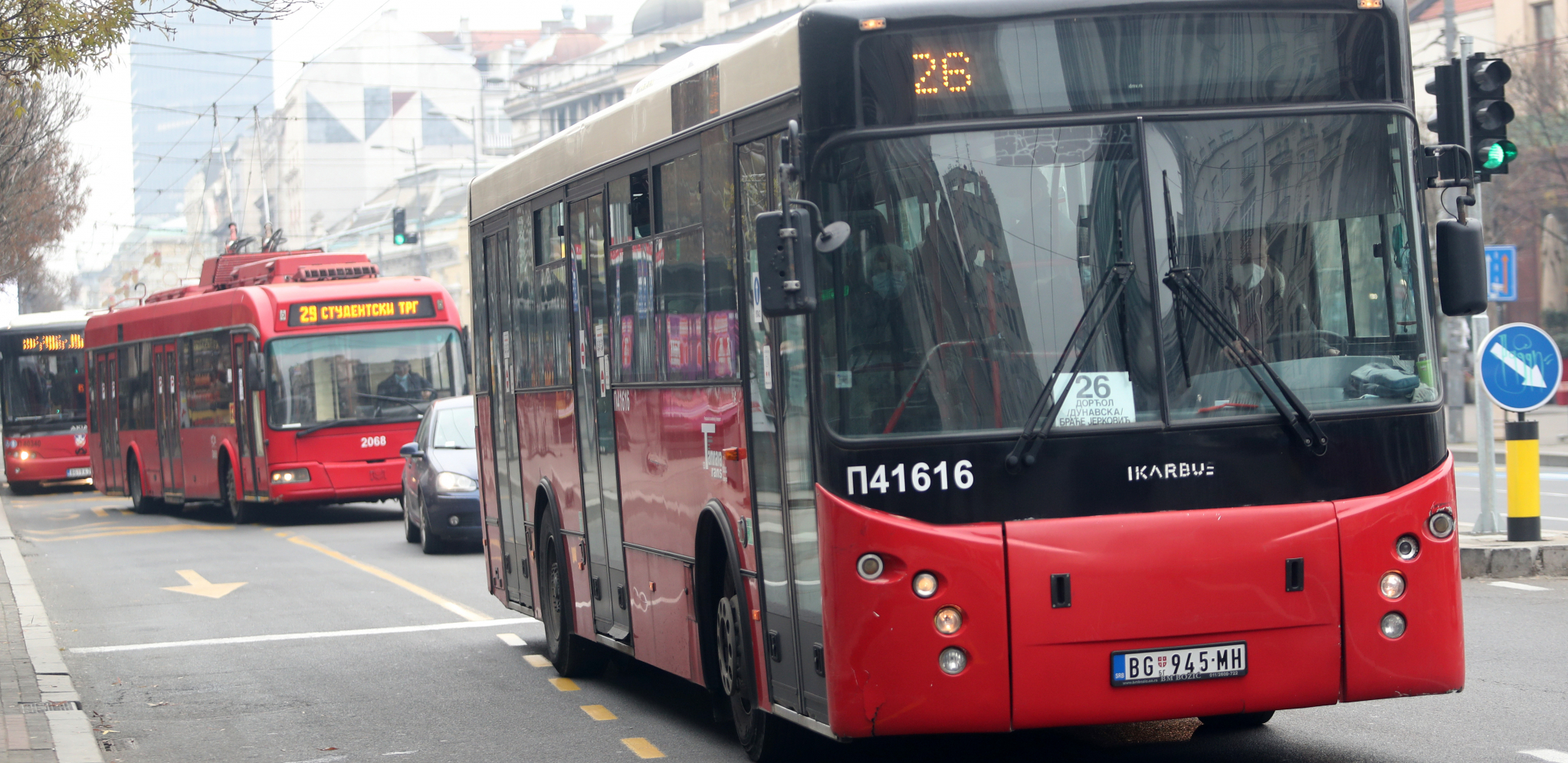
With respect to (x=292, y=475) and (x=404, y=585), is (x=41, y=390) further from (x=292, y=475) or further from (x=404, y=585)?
(x=404, y=585)

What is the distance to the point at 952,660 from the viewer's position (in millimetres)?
6605

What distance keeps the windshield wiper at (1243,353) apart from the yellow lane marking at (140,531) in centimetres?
2097

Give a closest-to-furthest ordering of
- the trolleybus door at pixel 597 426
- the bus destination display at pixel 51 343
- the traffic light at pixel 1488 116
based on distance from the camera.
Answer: the trolleybus door at pixel 597 426
the traffic light at pixel 1488 116
the bus destination display at pixel 51 343

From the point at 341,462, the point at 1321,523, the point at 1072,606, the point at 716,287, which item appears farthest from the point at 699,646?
the point at 341,462

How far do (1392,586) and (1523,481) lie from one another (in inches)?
308

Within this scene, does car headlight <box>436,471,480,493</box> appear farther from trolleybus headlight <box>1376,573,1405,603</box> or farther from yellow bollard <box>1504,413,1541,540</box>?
trolleybus headlight <box>1376,573,1405,603</box>

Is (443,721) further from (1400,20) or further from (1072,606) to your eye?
(1400,20)

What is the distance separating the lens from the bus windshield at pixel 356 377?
24.8 m

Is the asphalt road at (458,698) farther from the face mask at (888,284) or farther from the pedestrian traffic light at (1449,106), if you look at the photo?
the pedestrian traffic light at (1449,106)

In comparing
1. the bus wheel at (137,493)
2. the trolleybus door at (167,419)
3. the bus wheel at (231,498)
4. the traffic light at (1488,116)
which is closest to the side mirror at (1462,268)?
the traffic light at (1488,116)

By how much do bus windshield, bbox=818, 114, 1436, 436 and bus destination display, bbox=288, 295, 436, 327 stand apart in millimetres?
18880

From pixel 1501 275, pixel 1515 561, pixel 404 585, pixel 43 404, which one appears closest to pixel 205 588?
pixel 404 585

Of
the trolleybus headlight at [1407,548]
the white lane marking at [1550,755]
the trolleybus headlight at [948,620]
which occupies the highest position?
the trolleybus headlight at [1407,548]

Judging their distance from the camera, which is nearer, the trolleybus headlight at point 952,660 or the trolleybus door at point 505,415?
the trolleybus headlight at point 952,660
